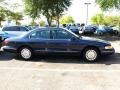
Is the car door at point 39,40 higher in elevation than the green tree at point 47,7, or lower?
lower

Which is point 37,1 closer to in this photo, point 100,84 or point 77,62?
point 77,62

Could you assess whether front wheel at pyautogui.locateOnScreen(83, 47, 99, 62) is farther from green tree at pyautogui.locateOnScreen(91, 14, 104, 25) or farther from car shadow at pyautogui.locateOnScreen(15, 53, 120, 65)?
green tree at pyautogui.locateOnScreen(91, 14, 104, 25)

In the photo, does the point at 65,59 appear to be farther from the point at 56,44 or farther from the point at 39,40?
the point at 39,40

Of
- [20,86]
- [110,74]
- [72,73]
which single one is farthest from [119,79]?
[20,86]

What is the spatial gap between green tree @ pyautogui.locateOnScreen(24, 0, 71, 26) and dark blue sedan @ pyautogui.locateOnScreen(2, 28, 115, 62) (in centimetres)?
2386

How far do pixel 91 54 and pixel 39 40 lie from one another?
240cm

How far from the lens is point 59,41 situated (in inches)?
528

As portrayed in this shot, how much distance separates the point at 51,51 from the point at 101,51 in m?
2.21

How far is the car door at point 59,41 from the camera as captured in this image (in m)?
13.4

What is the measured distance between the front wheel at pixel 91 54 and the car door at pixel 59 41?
0.88 meters

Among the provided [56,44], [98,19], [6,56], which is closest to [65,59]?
[56,44]

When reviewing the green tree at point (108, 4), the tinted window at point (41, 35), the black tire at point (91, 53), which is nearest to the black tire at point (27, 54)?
the tinted window at point (41, 35)

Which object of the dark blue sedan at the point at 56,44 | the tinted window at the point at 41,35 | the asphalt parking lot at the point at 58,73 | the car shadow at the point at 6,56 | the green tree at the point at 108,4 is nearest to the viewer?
the asphalt parking lot at the point at 58,73

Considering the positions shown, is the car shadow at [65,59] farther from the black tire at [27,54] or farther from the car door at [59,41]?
the car door at [59,41]
